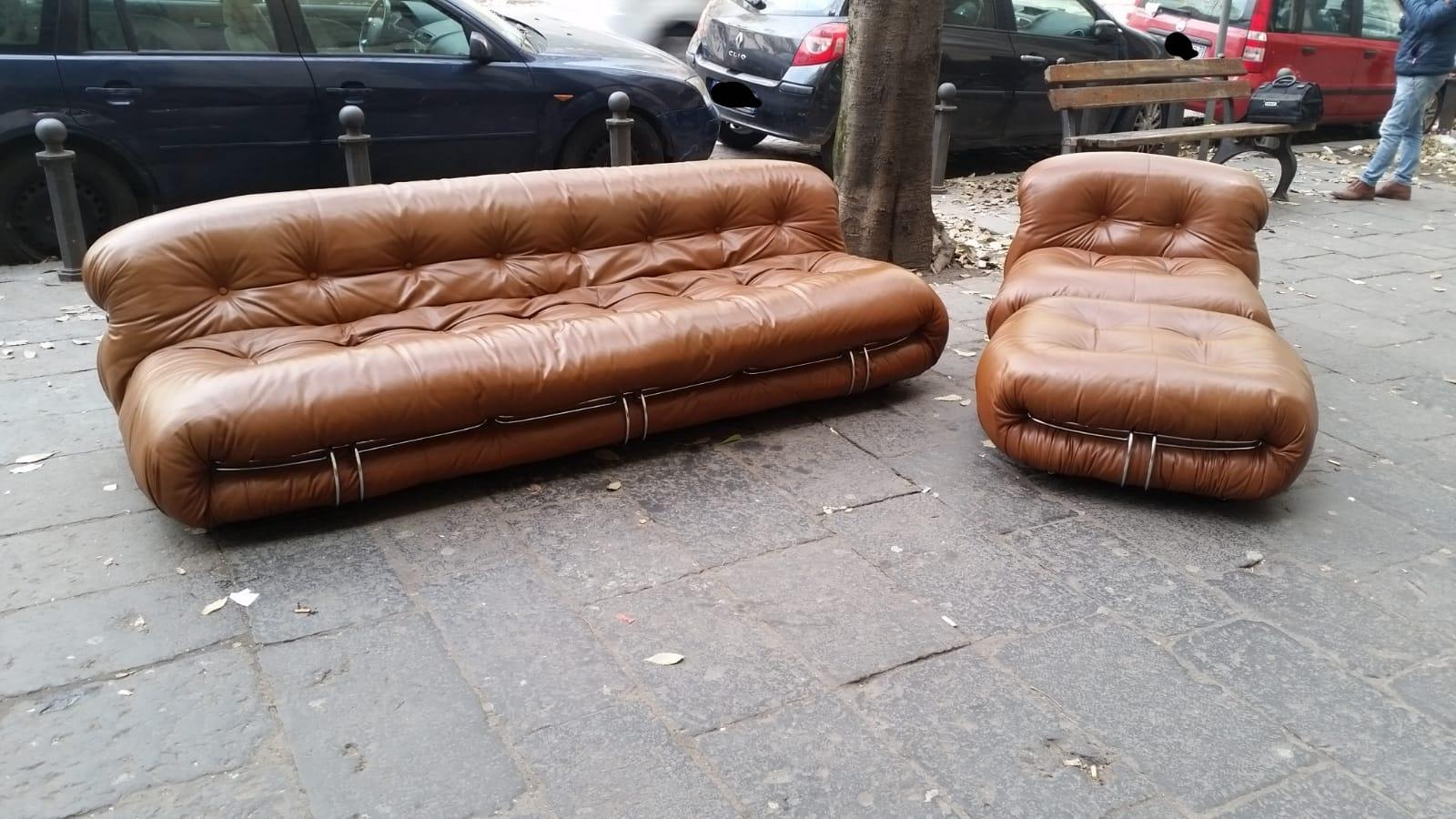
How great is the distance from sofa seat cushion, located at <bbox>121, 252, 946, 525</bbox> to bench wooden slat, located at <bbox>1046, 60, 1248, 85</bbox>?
3.93m

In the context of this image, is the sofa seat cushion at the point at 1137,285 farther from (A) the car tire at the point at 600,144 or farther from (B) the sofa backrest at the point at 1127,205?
(A) the car tire at the point at 600,144

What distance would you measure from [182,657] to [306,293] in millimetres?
1589

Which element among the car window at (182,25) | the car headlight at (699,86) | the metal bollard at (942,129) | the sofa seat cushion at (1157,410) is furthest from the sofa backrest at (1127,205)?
the car window at (182,25)

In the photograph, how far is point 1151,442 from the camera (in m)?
3.96

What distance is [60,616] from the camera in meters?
3.24

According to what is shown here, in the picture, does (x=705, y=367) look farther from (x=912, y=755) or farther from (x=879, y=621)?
(x=912, y=755)

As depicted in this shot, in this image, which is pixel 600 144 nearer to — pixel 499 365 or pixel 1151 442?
pixel 499 365

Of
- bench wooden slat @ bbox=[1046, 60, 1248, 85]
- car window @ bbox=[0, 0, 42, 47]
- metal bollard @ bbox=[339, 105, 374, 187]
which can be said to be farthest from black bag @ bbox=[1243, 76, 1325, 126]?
car window @ bbox=[0, 0, 42, 47]

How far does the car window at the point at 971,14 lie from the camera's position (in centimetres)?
947

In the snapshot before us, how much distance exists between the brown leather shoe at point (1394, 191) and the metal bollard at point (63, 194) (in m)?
9.87

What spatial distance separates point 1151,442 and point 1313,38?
9369mm

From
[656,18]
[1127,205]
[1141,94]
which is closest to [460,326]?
[1127,205]

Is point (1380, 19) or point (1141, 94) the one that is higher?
point (1380, 19)

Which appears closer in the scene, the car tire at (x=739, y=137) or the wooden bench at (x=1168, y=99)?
the wooden bench at (x=1168, y=99)
